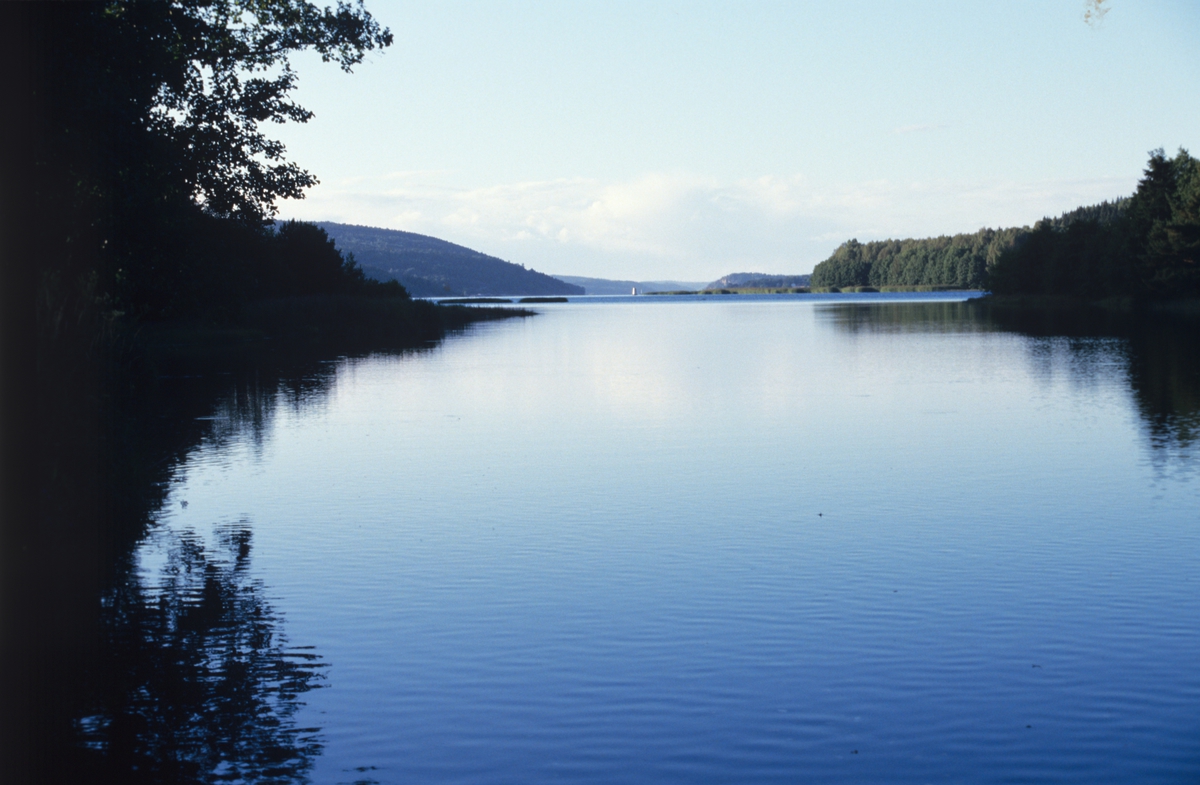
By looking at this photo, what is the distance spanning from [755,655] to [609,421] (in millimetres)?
15667

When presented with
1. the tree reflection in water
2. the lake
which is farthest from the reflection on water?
the tree reflection in water

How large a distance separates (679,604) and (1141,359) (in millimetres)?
32776

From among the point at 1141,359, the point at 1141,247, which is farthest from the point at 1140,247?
the point at 1141,359

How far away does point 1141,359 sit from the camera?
37250 millimetres

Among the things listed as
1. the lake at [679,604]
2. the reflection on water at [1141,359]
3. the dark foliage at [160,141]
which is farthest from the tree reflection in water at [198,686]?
the reflection on water at [1141,359]

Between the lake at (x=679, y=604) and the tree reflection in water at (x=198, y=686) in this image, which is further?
the lake at (x=679, y=604)

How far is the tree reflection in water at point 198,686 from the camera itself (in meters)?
6.48

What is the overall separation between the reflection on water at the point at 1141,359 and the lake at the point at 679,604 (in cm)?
29

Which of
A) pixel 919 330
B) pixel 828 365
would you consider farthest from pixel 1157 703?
pixel 919 330

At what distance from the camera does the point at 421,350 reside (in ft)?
175

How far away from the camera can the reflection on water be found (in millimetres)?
20562

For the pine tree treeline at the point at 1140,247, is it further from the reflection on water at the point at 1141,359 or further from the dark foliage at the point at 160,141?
the dark foliage at the point at 160,141

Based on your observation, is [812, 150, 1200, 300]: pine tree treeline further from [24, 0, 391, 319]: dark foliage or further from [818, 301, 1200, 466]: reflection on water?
[24, 0, 391, 319]: dark foliage

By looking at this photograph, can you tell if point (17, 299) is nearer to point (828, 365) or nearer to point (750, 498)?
point (750, 498)
